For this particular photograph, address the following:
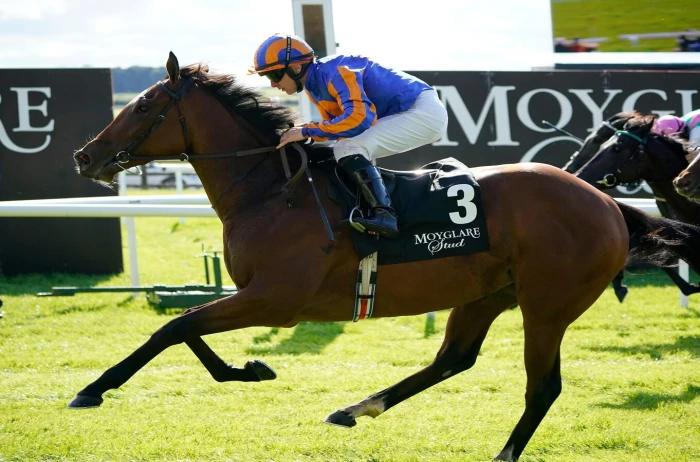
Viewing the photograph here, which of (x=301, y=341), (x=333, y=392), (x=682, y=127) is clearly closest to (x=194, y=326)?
(x=333, y=392)

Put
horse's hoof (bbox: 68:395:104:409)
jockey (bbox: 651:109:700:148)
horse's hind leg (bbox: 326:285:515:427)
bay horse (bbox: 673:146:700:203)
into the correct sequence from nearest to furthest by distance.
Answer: horse's hoof (bbox: 68:395:104:409) < horse's hind leg (bbox: 326:285:515:427) < bay horse (bbox: 673:146:700:203) < jockey (bbox: 651:109:700:148)

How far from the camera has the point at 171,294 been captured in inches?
361

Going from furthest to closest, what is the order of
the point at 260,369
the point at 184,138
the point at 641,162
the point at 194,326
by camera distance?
the point at 641,162 < the point at 184,138 < the point at 260,369 < the point at 194,326

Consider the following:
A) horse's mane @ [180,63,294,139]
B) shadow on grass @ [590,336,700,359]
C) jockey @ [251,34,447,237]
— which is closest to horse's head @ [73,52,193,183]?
horse's mane @ [180,63,294,139]

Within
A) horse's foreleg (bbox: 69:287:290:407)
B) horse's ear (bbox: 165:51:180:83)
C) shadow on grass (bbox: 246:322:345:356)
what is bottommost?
shadow on grass (bbox: 246:322:345:356)

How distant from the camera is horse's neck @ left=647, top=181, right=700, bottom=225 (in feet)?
25.5

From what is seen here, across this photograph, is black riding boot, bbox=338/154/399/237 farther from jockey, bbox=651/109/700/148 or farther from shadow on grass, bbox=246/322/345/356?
jockey, bbox=651/109/700/148

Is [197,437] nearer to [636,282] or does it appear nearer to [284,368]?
[284,368]

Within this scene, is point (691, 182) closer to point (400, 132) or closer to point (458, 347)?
point (458, 347)

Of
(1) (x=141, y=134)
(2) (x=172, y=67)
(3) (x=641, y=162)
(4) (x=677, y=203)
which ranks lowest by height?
(4) (x=677, y=203)

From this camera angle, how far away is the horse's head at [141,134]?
4996mm

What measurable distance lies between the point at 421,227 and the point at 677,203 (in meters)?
3.58

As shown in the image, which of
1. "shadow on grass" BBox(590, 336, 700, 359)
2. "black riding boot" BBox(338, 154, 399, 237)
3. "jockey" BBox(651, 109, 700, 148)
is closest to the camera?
"black riding boot" BBox(338, 154, 399, 237)

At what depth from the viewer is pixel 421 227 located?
4996 millimetres
